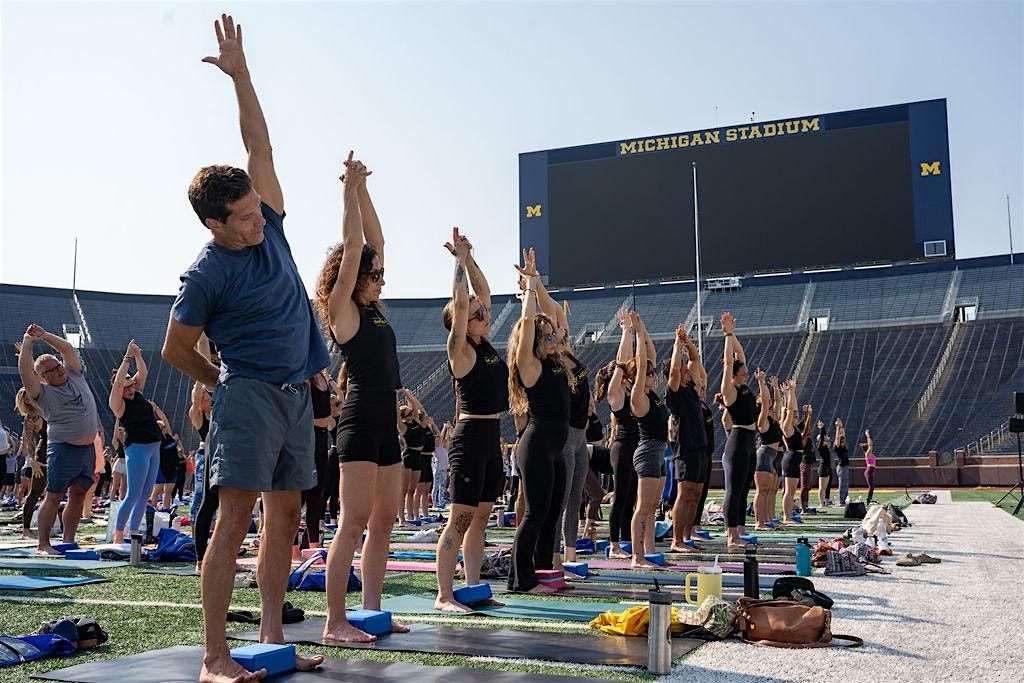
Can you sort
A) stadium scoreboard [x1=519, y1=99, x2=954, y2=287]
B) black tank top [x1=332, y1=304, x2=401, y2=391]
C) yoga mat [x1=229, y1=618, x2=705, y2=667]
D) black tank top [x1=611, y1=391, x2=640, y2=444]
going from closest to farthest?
1. yoga mat [x1=229, y1=618, x2=705, y2=667]
2. black tank top [x1=332, y1=304, x2=401, y2=391]
3. black tank top [x1=611, y1=391, x2=640, y2=444]
4. stadium scoreboard [x1=519, y1=99, x2=954, y2=287]

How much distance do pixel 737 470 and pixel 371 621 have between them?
558 cm

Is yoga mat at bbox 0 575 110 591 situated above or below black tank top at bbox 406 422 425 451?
below

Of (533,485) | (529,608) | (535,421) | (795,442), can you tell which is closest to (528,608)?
(529,608)

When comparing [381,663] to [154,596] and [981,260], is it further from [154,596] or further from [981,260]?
[981,260]

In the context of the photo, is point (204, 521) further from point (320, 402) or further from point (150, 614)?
point (320, 402)

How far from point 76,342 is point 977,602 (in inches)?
1847

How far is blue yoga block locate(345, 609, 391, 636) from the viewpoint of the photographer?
4801mm

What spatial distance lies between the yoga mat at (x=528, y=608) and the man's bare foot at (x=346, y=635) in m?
1.05

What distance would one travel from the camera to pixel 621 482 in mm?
9141

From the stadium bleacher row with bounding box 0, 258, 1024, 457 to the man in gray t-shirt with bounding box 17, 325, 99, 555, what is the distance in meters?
28.4

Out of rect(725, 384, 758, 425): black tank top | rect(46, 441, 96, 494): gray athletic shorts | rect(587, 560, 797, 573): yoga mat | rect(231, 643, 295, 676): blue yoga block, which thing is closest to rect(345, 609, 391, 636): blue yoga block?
rect(231, 643, 295, 676): blue yoga block

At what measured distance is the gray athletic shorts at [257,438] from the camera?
3.73 meters

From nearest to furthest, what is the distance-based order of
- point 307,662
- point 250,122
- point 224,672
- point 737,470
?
point 224,672, point 307,662, point 250,122, point 737,470

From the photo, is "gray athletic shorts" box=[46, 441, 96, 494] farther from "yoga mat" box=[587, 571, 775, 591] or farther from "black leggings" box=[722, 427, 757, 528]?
"black leggings" box=[722, 427, 757, 528]
